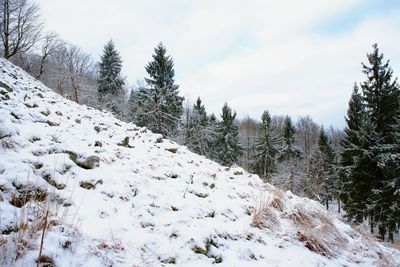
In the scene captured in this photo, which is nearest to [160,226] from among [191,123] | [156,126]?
[156,126]

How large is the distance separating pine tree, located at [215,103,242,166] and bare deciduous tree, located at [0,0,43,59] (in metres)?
18.7

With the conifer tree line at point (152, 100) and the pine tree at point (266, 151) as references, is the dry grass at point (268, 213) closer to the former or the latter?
the conifer tree line at point (152, 100)

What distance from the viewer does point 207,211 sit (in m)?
4.01

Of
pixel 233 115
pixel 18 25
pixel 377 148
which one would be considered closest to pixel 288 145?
pixel 233 115

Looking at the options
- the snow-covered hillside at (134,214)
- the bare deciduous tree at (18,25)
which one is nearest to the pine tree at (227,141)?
the bare deciduous tree at (18,25)

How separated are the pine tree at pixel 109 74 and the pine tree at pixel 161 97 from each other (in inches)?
213

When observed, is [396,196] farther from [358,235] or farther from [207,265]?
[207,265]

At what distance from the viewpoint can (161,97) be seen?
19.5 metres

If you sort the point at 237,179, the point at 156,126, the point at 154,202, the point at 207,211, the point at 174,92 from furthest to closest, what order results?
the point at 174,92 → the point at 156,126 → the point at 237,179 → the point at 207,211 → the point at 154,202

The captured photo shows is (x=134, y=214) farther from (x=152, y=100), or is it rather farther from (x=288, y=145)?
(x=288, y=145)

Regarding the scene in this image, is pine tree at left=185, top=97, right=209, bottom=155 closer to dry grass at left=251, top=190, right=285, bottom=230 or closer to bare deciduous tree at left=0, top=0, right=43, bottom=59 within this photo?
bare deciduous tree at left=0, top=0, right=43, bottom=59

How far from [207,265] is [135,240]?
0.82 metres

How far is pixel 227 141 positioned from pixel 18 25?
21.0 meters

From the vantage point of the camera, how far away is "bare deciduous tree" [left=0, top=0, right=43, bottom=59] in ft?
52.0
